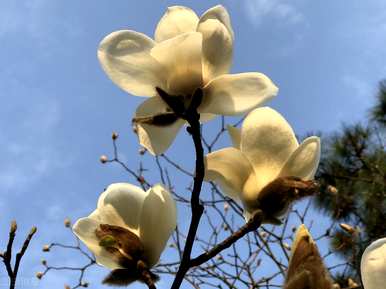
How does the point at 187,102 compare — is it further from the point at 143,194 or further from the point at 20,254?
the point at 20,254

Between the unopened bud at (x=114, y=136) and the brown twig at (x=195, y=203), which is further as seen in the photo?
the unopened bud at (x=114, y=136)

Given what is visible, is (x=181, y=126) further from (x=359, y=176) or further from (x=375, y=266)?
(x=359, y=176)

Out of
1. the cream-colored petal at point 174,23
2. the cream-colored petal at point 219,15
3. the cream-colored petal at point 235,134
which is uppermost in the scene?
the cream-colored petal at point 174,23

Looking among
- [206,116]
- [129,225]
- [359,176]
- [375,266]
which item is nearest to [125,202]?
[129,225]

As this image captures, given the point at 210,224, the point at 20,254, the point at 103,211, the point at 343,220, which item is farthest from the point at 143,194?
the point at 343,220

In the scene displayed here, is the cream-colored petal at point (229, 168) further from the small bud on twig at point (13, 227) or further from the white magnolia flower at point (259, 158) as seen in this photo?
the small bud on twig at point (13, 227)

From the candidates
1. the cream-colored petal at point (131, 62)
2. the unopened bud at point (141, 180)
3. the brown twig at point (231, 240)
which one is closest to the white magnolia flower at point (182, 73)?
the cream-colored petal at point (131, 62)

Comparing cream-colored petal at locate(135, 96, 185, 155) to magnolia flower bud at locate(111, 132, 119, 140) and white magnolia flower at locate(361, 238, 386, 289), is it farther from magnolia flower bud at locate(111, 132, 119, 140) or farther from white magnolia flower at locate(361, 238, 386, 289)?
magnolia flower bud at locate(111, 132, 119, 140)
